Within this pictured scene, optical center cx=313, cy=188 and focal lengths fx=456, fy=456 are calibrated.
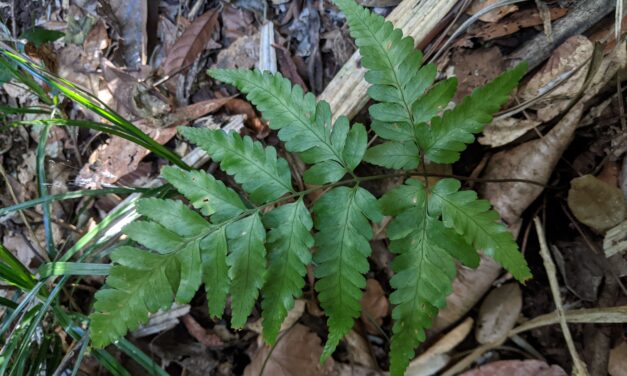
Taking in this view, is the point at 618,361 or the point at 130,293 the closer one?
the point at 130,293

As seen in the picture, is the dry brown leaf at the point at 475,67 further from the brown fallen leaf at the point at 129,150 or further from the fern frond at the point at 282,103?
the brown fallen leaf at the point at 129,150

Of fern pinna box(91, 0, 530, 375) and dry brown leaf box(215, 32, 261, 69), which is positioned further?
dry brown leaf box(215, 32, 261, 69)

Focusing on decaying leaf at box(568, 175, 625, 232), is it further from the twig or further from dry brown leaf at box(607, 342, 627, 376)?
dry brown leaf at box(607, 342, 627, 376)

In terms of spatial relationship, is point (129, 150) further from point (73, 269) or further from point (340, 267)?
point (340, 267)

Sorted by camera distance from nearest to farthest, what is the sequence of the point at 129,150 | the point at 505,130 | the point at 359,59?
Answer: the point at 505,130, the point at 359,59, the point at 129,150

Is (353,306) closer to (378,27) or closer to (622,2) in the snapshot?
(378,27)

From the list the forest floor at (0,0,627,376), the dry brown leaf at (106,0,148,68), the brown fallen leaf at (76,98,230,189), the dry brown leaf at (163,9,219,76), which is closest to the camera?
the forest floor at (0,0,627,376)

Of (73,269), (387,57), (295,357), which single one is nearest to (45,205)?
(73,269)

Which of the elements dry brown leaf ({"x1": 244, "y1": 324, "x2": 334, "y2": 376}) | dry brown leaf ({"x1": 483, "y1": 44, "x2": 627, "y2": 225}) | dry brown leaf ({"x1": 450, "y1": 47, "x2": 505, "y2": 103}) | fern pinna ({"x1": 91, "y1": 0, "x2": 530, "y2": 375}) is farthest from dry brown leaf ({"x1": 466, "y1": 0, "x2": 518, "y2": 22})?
dry brown leaf ({"x1": 244, "y1": 324, "x2": 334, "y2": 376})
